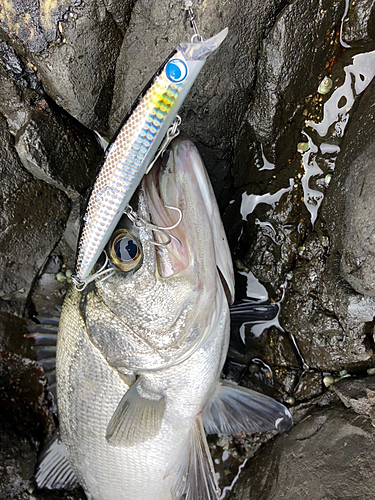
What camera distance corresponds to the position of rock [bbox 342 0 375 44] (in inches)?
90.0

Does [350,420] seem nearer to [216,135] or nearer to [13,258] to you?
[216,135]

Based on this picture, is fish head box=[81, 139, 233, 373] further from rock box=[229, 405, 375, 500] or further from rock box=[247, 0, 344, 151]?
rock box=[229, 405, 375, 500]

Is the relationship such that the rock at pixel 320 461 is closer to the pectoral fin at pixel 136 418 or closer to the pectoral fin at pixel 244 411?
the pectoral fin at pixel 244 411

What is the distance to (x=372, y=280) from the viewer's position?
2080 millimetres

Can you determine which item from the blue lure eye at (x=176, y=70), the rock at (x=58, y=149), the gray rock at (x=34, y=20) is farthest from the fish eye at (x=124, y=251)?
the gray rock at (x=34, y=20)

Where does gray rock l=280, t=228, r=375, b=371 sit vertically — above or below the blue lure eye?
below

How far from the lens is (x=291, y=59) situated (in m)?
2.35

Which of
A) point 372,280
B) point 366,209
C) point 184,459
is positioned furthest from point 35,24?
point 184,459

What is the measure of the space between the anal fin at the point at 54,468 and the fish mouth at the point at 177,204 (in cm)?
235

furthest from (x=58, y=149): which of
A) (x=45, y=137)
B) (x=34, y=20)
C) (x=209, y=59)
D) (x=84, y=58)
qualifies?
(x=209, y=59)

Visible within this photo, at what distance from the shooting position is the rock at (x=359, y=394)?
2285 mm

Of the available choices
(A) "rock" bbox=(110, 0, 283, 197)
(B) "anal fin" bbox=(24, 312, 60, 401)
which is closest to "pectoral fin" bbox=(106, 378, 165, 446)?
(B) "anal fin" bbox=(24, 312, 60, 401)

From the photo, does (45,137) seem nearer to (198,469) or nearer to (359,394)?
(198,469)

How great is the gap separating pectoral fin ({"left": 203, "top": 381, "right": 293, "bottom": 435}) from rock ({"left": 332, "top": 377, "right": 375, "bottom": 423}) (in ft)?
1.63
